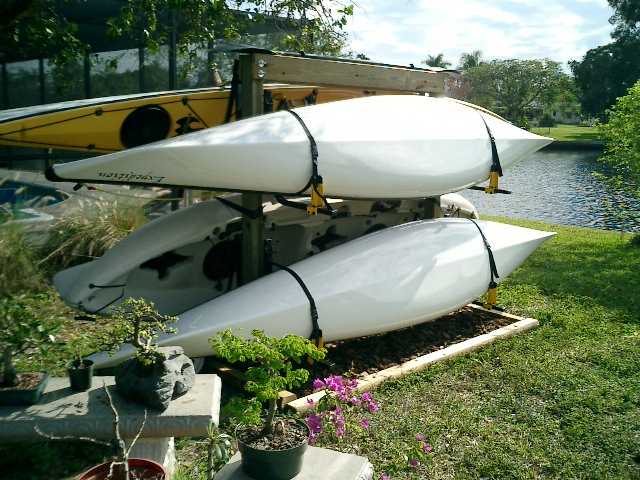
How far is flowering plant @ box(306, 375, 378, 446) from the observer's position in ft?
11.7

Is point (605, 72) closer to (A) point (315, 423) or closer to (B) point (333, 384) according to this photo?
(B) point (333, 384)

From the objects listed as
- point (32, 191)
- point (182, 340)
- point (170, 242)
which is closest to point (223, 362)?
point (182, 340)

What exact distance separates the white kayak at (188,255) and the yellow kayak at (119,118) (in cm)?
73

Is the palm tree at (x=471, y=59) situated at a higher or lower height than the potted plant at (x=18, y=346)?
higher

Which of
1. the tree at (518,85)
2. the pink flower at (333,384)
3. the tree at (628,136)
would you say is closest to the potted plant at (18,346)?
the pink flower at (333,384)

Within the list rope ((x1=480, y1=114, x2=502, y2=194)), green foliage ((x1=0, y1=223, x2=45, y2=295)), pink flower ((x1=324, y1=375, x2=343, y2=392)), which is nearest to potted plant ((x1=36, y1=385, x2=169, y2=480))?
pink flower ((x1=324, y1=375, x2=343, y2=392))

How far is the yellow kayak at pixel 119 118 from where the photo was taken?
4.73m

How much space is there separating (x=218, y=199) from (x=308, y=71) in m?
1.34

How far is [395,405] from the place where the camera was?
13.6 ft

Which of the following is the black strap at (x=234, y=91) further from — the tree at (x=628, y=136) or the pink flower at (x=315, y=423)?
the tree at (x=628, y=136)

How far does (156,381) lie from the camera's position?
120 inches

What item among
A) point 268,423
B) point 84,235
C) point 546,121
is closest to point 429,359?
point 268,423

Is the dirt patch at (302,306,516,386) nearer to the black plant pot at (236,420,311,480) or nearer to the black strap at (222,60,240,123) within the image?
the black plant pot at (236,420,311,480)

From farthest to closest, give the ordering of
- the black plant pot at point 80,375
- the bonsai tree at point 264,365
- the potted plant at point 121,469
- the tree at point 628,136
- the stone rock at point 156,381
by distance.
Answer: the tree at point 628,136 → the black plant pot at point 80,375 → the stone rock at point 156,381 → the bonsai tree at point 264,365 → the potted plant at point 121,469
